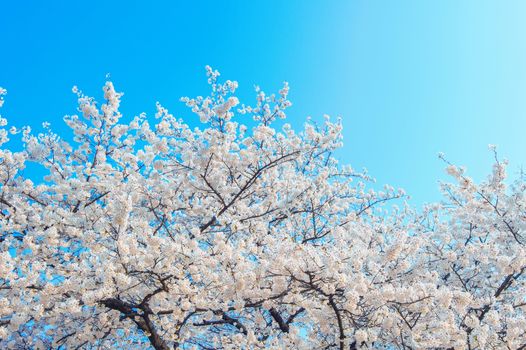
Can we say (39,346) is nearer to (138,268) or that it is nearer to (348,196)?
(138,268)

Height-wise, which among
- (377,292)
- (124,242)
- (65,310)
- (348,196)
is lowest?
(65,310)

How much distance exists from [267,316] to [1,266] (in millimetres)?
5632

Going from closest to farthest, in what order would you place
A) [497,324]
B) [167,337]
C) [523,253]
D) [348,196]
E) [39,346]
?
[497,324]
[523,253]
[167,337]
[39,346]
[348,196]

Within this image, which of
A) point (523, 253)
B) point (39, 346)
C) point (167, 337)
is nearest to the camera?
point (523, 253)

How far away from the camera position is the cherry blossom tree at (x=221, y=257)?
5422 millimetres

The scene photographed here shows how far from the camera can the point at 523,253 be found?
20.4 ft

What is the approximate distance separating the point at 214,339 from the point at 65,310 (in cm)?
467

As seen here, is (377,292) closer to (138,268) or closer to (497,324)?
(497,324)

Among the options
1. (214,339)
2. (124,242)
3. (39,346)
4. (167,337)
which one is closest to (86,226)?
(124,242)

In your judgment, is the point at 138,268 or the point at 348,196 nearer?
the point at 138,268

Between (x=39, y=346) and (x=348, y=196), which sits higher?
(x=348, y=196)

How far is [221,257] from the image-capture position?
5656 mm

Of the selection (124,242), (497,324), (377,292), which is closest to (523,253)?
(497,324)

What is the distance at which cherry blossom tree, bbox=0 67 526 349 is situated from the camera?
542 centimetres
